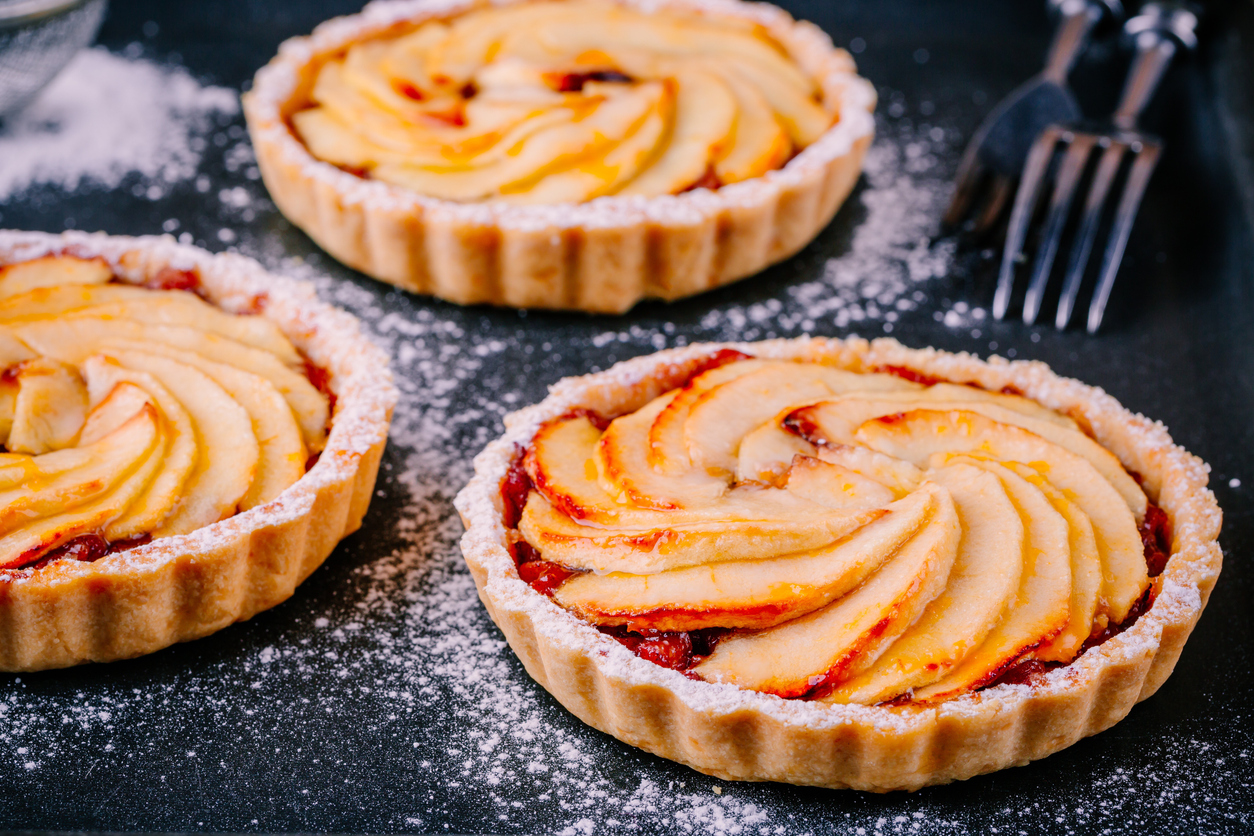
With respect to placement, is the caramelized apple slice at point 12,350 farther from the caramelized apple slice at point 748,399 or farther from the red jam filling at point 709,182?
the red jam filling at point 709,182

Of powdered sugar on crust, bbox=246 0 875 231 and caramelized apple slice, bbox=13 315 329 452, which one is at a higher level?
powdered sugar on crust, bbox=246 0 875 231

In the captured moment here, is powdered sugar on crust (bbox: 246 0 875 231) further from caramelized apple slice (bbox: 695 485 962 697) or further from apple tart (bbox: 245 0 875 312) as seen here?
caramelized apple slice (bbox: 695 485 962 697)

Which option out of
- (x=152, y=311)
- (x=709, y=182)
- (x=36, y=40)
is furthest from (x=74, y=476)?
(x=36, y=40)

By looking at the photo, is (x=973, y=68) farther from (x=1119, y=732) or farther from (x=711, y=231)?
(x=1119, y=732)

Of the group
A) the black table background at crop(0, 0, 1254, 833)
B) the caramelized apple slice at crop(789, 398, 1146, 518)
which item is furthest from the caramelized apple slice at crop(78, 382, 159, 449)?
the caramelized apple slice at crop(789, 398, 1146, 518)

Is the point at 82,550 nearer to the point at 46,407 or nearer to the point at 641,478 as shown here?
the point at 46,407

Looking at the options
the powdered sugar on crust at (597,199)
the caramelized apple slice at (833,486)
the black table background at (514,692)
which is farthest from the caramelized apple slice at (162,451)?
the caramelized apple slice at (833,486)
